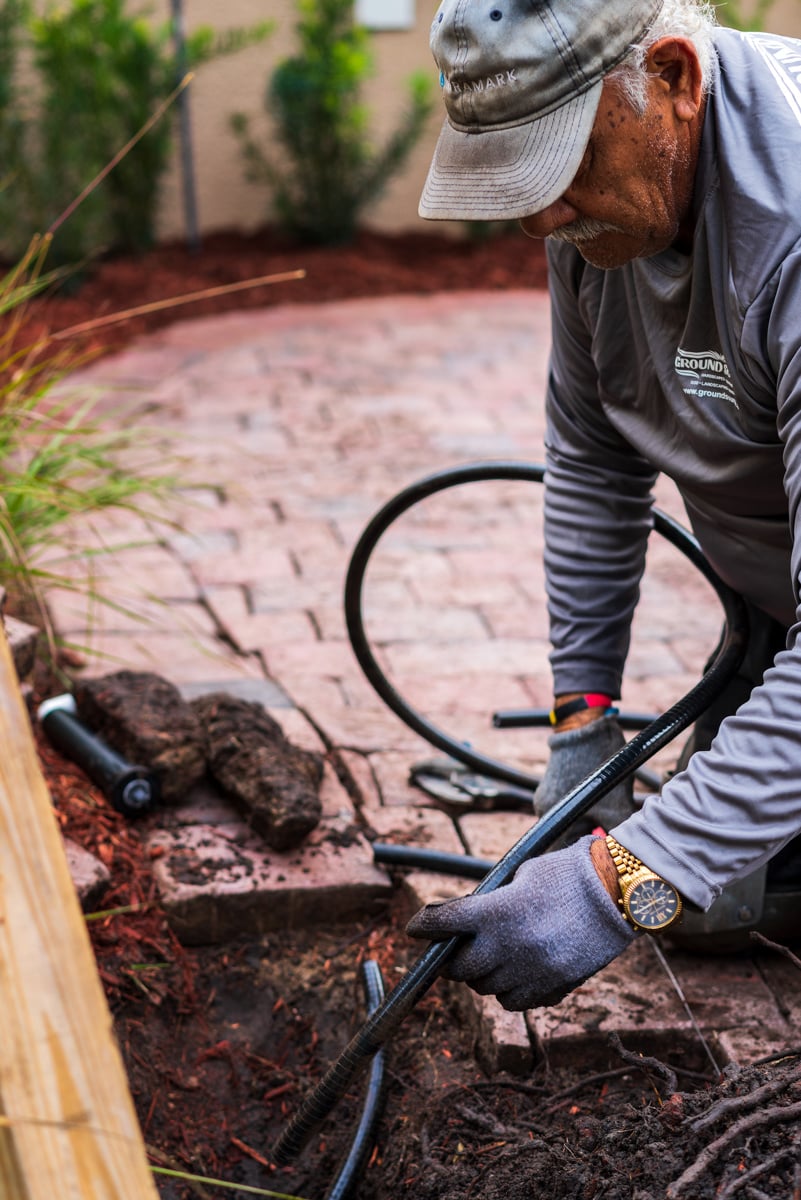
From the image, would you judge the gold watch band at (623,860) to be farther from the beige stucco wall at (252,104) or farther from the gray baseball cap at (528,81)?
the beige stucco wall at (252,104)

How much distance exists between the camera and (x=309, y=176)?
7.91 m

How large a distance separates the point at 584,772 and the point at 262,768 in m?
0.72

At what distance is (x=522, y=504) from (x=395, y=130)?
162 inches

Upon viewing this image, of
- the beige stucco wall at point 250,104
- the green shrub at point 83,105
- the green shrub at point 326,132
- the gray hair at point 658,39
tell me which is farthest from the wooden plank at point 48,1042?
the beige stucco wall at point 250,104

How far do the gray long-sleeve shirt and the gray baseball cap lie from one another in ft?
0.71

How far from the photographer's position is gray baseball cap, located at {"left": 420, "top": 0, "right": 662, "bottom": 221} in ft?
5.80

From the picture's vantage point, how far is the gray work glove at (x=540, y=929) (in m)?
1.80

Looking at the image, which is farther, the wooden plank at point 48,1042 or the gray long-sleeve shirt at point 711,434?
→ the gray long-sleeve shirt at point 711,434

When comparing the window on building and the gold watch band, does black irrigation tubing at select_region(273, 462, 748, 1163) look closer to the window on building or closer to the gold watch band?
the gold watch band

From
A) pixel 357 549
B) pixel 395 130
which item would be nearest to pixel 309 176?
pixel 395 130

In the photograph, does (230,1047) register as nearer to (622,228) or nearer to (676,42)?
(622,228)

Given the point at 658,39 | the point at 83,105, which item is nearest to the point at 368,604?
the point at 658,39

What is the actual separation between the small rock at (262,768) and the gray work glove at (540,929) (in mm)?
877

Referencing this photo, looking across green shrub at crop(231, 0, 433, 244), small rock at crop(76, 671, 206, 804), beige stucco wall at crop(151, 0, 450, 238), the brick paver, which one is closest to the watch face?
the brick paver
